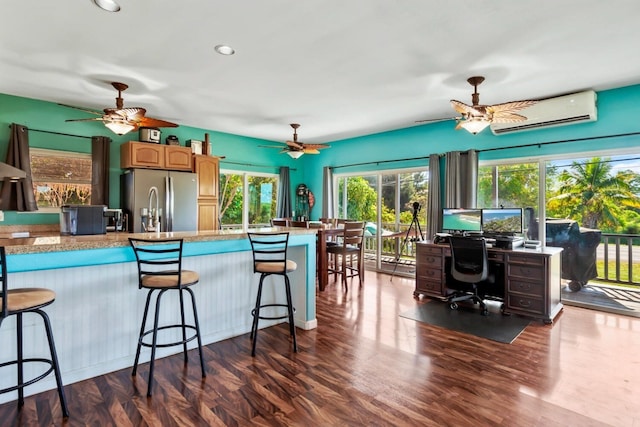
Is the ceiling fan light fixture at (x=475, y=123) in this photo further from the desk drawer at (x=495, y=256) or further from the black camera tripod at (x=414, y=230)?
the black camera tripod at (x=414, y=230)

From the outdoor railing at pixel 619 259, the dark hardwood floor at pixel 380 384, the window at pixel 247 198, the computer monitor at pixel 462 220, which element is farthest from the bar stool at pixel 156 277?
Result: the outdoor railing at pixel 619 259

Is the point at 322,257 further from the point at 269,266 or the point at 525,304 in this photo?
the point at 525,304

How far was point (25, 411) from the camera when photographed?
2053 mm

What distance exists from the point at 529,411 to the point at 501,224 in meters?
2.73

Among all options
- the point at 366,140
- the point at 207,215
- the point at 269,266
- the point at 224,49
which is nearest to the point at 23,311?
the point at 269,266

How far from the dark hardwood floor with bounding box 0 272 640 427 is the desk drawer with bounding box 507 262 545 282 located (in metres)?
0.58

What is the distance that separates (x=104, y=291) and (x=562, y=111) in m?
4.97

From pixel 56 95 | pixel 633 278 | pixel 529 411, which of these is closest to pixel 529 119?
pixel 633 278

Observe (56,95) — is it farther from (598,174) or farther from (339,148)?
(598,174)

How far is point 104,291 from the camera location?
2.50m

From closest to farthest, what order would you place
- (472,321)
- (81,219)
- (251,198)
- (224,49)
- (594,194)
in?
1. (81,219)
2. (224,49)
3. (472,321)
4. (594,194)
5. (251,198)

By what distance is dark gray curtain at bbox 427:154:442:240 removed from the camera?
544cm

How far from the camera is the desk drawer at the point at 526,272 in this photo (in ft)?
12.3

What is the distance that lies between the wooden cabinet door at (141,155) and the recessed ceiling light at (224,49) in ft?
8.25
